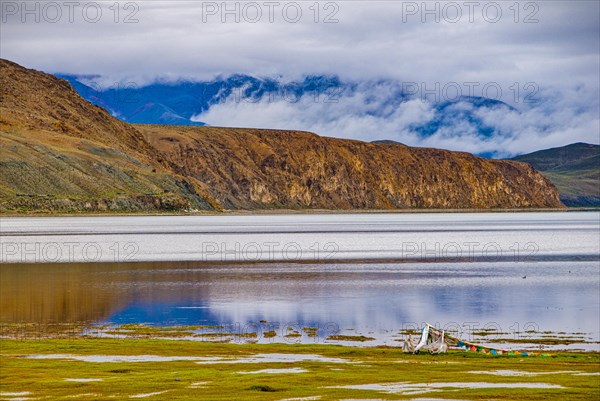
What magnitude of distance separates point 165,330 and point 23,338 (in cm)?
589

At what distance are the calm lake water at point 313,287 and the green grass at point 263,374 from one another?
271 inches

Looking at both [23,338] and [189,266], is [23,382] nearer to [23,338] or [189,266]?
[23,338]

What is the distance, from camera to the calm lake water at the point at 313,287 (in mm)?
42969

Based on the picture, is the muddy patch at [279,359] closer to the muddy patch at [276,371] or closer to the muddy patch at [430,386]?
the muddy patch at [276,371]

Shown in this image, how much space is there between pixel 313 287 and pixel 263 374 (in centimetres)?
3610

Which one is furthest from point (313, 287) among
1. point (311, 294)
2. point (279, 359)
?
point (279, 359)

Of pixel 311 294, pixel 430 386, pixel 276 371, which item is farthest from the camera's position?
pixel 311 294

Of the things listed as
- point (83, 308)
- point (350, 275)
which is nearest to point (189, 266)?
point (350, 275)

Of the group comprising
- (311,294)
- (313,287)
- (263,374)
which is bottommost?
(311,294)

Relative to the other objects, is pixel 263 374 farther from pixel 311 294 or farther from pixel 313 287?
pixel 313 287

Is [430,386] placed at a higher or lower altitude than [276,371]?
higher

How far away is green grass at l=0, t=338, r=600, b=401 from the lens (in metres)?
20.0

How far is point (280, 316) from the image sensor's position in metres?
44.7

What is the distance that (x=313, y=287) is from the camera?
5953 cm
